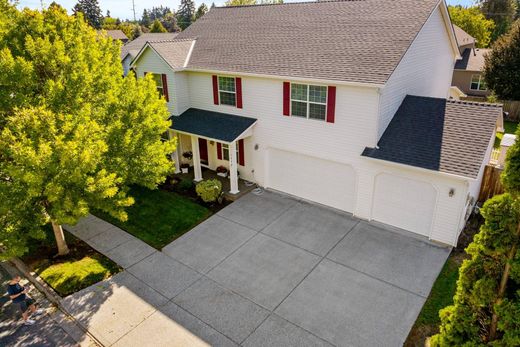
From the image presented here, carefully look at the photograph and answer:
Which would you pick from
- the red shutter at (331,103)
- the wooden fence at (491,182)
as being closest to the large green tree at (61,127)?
the red shutter at (331,103)

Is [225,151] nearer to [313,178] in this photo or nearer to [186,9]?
[313,178]

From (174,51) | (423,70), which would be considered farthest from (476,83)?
(174,51)

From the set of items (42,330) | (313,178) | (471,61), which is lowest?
(42,330)

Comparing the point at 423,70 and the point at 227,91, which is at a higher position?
the point at 423,70

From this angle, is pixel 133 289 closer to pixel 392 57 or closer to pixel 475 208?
pixel 392 57

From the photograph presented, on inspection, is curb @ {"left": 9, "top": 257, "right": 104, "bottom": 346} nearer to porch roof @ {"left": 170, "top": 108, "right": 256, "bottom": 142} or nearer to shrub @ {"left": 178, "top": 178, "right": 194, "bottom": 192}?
shrub @ {"left": 178, "top": 178, "right": 194, "bottom": 192}

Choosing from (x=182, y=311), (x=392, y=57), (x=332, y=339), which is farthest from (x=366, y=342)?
(x=392, y=57)
